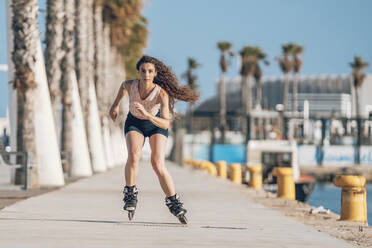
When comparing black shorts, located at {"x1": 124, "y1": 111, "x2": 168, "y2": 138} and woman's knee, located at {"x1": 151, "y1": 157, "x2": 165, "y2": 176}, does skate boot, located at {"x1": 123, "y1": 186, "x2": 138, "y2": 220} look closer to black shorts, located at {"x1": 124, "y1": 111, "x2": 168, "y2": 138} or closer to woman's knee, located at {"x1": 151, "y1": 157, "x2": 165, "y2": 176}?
woman's knee, located at {"x1": 151, "y1": 157, "x2": 165, "y2": 176}

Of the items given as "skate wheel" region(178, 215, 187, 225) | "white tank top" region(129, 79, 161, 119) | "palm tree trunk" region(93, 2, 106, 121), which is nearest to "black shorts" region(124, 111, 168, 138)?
"white tank top" region(129, 79, 161, 119)

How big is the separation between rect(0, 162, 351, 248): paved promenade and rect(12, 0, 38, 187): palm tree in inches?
143

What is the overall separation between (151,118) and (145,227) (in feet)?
4.25

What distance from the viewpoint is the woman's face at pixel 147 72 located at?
10399 millimetres

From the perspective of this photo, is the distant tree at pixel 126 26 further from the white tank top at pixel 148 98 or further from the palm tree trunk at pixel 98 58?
the white tank top at pixel 148 98

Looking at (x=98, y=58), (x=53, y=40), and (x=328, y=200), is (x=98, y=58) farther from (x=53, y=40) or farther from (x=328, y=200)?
(x=328, y=200)

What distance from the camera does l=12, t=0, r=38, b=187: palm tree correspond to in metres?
19.1

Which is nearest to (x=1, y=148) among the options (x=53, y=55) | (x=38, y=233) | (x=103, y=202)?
(x=103, y=202)

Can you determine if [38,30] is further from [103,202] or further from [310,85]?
[310,85]

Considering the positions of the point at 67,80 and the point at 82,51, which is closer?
the point at 67,80

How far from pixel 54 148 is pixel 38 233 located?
11297 mm

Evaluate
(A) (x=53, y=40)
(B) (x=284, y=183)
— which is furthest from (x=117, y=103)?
(A) (x=53, y=40)

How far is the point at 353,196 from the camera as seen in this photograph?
41.7 feet

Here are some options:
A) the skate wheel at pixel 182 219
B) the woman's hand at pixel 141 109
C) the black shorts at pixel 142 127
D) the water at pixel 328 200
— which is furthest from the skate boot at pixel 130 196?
the water at pixel 328 200
